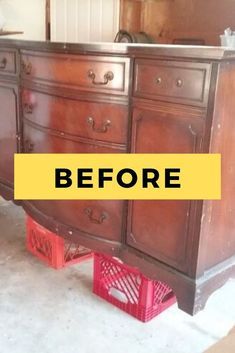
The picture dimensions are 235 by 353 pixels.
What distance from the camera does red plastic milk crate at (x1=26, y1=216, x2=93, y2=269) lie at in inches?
77.1

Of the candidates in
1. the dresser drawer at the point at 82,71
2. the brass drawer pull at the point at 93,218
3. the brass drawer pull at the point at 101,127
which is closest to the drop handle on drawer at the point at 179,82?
the dresser drawer at the point at 82,71

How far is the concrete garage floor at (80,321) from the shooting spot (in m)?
1.47

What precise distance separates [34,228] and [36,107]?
0.63 meters

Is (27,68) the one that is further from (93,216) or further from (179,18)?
(179,18)

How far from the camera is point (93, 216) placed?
1603 millimetres

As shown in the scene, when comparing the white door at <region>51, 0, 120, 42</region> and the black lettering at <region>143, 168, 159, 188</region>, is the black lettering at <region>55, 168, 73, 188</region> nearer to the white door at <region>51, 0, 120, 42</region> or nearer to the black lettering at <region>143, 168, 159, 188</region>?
the black lettering at <region>143, 168, 159, 188</region>

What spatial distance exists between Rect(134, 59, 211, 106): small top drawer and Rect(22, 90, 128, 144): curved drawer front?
0.12 meters

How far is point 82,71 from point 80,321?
36.6 inches

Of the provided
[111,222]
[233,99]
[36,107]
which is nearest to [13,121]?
[36,107]

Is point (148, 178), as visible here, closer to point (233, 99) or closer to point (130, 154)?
point (130, 154)

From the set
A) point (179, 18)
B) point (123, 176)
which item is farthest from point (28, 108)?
point (179, 18)

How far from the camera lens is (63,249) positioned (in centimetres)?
197

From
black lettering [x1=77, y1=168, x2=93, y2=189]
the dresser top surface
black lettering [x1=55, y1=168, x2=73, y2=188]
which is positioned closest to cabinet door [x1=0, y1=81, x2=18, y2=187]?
the dresser top surface

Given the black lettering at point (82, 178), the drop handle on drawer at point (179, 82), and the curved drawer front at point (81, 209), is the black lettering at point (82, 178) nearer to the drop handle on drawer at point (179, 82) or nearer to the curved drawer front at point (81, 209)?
the curved drawer front at point (81, 209)
